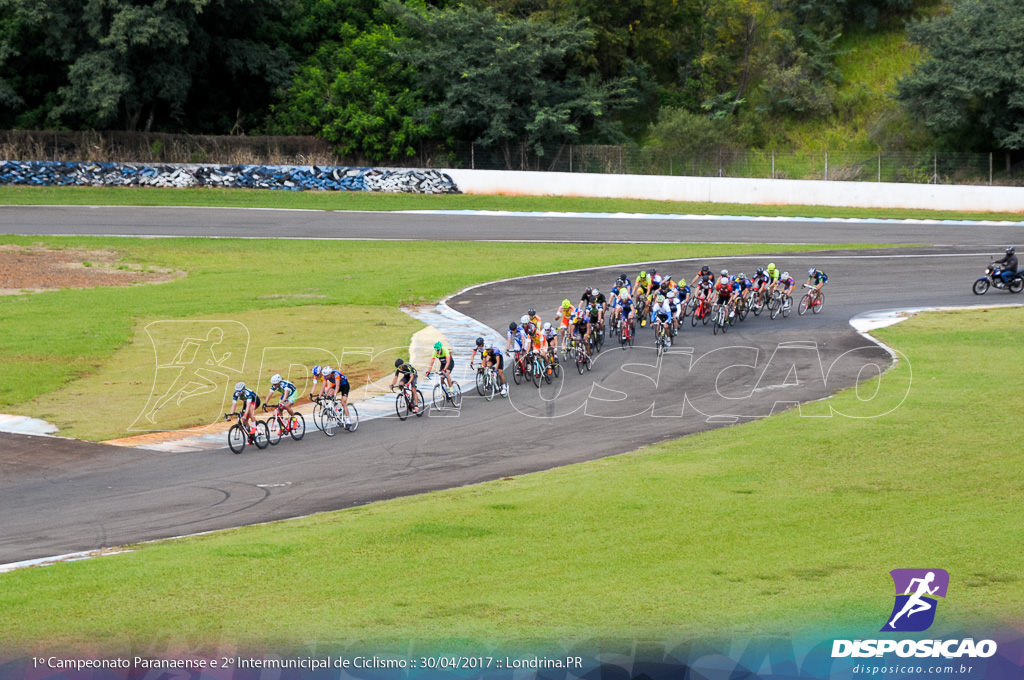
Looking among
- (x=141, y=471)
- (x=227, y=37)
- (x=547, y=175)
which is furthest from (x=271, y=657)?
(x=227, y=37)

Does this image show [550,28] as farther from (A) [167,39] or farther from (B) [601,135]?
(A) [167,39]

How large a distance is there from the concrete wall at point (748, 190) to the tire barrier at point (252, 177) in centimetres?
214

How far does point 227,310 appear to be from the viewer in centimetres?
3375

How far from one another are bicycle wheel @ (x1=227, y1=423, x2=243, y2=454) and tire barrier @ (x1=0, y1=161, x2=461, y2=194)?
45.5 meters

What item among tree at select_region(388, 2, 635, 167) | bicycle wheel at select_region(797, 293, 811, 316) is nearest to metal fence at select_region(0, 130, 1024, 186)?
tree at select_region(388, 2, 635, 167)

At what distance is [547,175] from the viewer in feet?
209

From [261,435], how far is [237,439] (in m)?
0.47

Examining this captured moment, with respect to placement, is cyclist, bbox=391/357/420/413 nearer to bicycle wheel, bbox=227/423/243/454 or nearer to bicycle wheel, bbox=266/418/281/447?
bicycle wheel, bbox=266/418/281/447

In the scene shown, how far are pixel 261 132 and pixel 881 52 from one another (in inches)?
1766

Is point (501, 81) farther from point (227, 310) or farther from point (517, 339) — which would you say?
point (517, 339)

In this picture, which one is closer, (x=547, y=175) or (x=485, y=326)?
(x=485, y=326)

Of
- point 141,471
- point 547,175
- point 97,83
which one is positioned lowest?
point 141,471

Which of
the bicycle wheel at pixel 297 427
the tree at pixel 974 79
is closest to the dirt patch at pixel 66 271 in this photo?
the bicycle wheel at pixel 297 427

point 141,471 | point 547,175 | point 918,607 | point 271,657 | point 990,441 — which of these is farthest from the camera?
point 547,175
